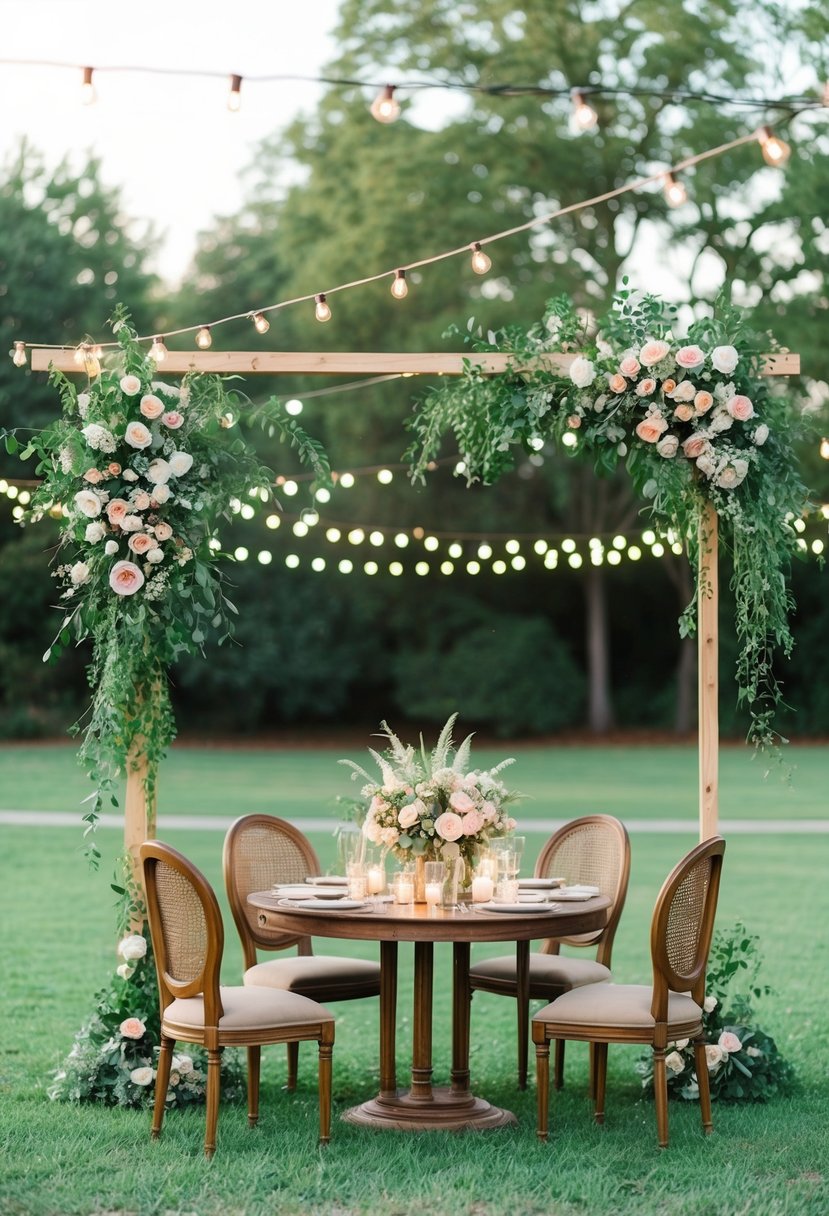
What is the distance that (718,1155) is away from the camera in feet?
16.5

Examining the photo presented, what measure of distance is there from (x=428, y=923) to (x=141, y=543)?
5.97 feet

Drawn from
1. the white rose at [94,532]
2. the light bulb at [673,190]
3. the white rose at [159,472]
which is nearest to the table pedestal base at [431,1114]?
the white rose at [94,532]

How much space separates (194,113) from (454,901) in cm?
2207

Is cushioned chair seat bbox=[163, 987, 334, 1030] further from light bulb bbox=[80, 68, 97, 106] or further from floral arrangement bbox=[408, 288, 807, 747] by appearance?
light bulb bbox=[80, 68, 97, 106]

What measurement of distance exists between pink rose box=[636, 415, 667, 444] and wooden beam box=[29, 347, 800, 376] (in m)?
0.46

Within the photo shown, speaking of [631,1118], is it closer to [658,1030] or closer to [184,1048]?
[658,1030]

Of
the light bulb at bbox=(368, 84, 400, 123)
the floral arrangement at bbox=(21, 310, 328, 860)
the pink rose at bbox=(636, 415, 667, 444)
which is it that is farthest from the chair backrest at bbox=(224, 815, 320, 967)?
the light bulb at bbox=(368, 84, 400, 123)

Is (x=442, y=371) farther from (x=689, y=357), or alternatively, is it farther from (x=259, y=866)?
(x=259, y=866)

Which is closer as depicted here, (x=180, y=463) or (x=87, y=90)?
(x=87, y=90)

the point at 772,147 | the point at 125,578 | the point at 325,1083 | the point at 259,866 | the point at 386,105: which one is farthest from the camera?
the point at 259,866

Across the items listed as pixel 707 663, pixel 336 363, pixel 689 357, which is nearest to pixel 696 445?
pixel 689 357

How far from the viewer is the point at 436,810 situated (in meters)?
5.45

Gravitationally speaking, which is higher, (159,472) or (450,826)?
(159,472)

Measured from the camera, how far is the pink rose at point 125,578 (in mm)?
5715
